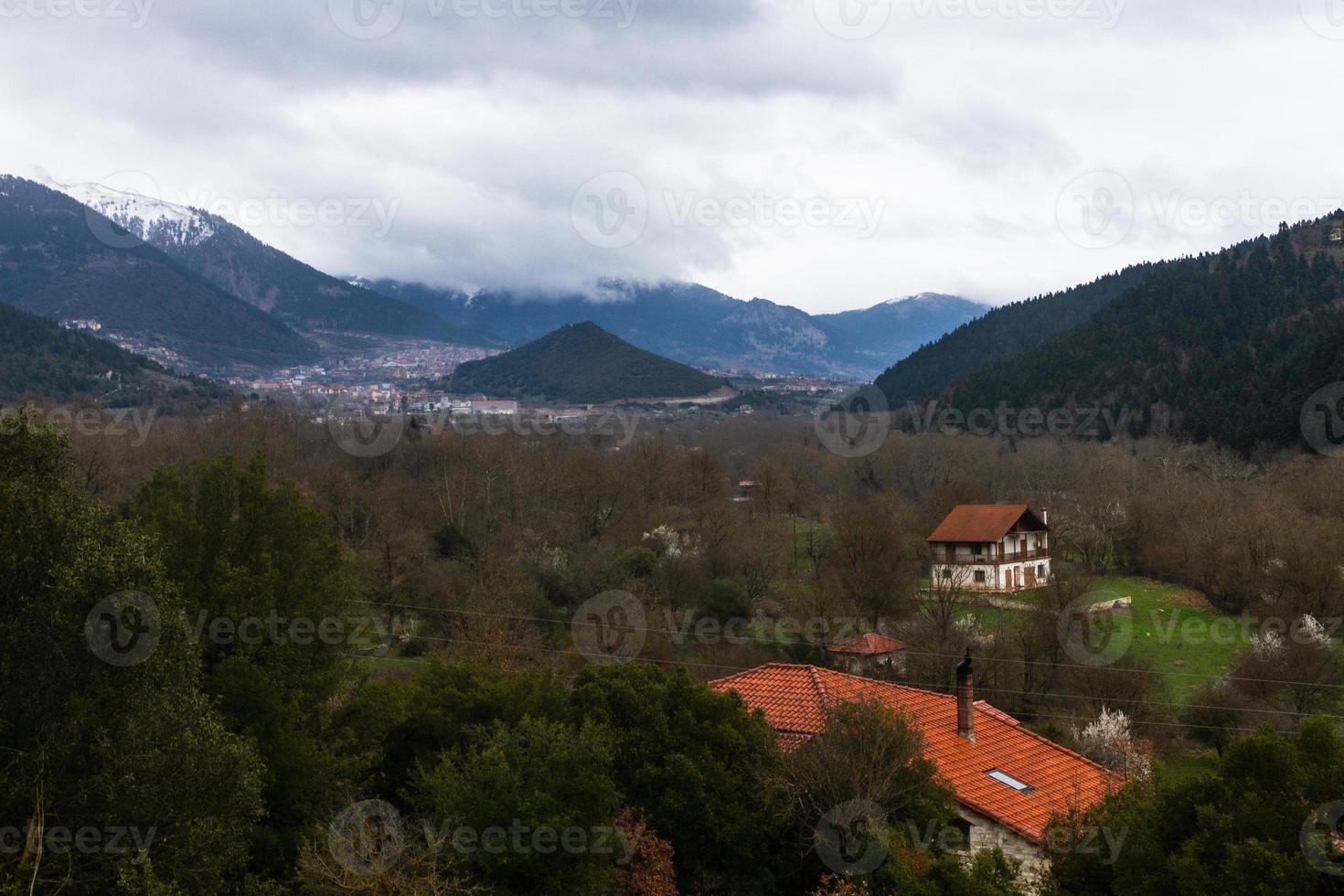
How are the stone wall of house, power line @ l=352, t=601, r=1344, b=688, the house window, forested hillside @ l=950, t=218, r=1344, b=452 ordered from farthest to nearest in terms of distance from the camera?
forested hillside @ l=950, t=218, r=1344, b=452
power line @ l=352, t=601, r=1344, b=688
the house window
the stone wall of house

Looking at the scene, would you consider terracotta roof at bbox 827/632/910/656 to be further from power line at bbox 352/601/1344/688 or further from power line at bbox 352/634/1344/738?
power line at bbox 352/634/1344/738

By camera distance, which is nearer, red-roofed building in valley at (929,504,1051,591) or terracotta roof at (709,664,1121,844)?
terracotta roof at (709,664,1121,844)

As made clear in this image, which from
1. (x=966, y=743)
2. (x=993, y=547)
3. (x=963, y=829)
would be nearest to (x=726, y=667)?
(x=966, y=743)

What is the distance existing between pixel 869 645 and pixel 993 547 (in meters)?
18.6

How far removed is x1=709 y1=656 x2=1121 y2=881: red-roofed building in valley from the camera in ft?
61.7

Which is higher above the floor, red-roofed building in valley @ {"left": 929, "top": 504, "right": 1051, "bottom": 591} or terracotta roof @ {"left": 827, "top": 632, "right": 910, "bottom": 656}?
red-roofed building in valley @ {"left": 929, "top": 504, "right": 1051, "bottom": 591}

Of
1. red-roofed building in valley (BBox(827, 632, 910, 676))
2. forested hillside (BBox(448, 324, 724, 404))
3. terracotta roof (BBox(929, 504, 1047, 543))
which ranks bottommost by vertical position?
red-roofed building in valley (BBox(827, 632, 910, 676))

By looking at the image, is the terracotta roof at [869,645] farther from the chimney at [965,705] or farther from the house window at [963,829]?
the house window at [963,829]

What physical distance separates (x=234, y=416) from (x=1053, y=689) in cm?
5639

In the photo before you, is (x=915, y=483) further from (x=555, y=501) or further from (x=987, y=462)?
(x=555, y=501)

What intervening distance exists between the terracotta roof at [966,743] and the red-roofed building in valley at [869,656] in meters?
8.25

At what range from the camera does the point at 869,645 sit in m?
33.2

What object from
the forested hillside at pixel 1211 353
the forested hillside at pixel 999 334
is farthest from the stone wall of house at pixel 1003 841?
the forested hillside at pixel 999 334

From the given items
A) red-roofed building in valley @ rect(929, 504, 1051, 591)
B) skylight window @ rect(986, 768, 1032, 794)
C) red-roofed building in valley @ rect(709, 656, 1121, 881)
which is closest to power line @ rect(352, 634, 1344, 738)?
red-roofed building in valley @ rect(709, 656, 1121, 881)
